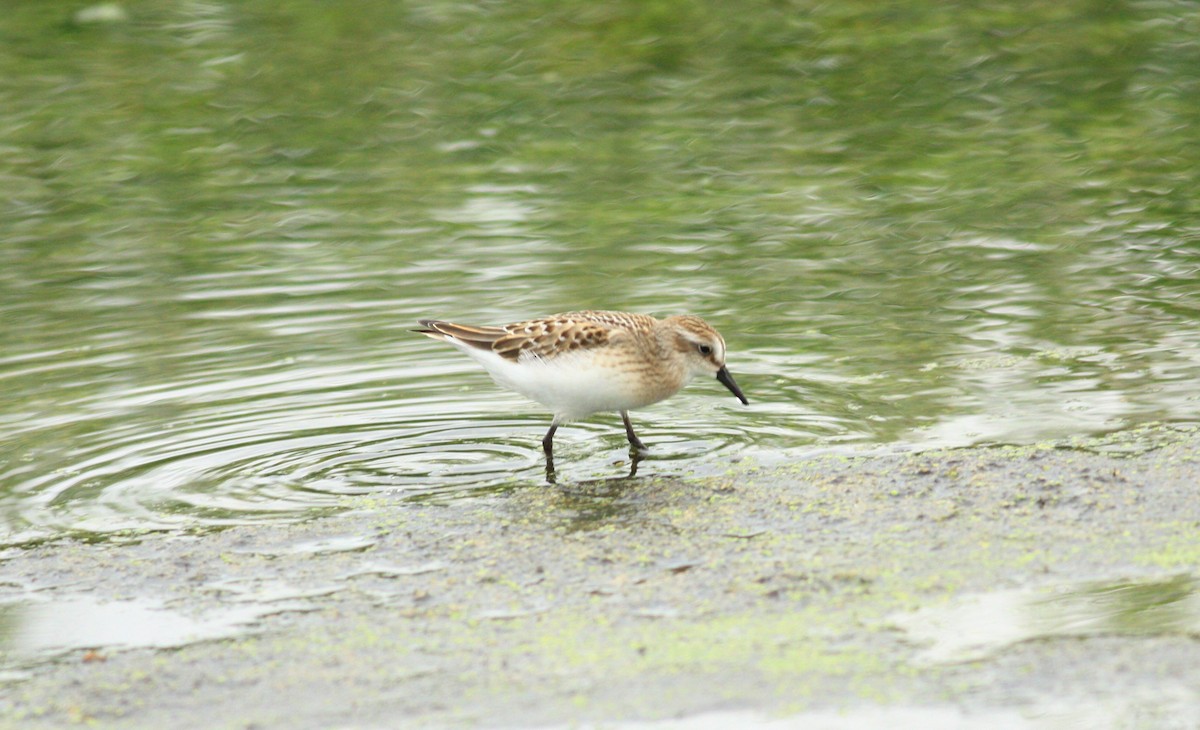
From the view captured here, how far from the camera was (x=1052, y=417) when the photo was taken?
29.0ft

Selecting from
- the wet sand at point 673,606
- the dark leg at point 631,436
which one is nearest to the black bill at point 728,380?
the dark leg at point 631,436

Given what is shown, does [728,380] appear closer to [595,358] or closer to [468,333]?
[595,358]

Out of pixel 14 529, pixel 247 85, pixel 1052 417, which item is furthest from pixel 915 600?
pixel 247 85

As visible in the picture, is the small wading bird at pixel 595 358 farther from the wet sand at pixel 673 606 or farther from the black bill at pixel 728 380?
the wet sand at pixel 673 606

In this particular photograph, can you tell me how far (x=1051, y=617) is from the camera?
6020 millimetres

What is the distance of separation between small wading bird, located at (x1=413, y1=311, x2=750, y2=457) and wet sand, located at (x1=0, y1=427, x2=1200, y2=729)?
0.63 meters

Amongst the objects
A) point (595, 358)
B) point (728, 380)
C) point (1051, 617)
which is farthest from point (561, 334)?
Result: point (1051, 617)

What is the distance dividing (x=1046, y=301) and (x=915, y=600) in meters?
5.42

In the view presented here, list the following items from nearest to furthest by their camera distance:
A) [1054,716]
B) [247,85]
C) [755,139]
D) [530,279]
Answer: [1054,716] → [530,279] → [755,139] → [247,85]

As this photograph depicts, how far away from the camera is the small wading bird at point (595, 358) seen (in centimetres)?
850

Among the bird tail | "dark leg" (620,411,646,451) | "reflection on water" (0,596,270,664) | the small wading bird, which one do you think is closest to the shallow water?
"dark leg" (620,411,646,451)

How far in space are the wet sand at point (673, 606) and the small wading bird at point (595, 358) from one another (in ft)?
2.06

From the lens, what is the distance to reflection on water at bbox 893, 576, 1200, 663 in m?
5.82

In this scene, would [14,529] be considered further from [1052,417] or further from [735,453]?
[1052,417]
